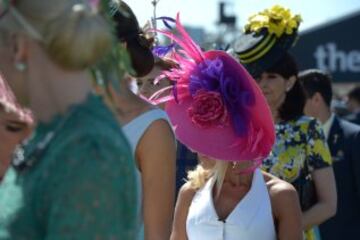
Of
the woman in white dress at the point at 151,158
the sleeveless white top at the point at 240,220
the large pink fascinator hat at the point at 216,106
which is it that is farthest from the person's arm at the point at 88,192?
the large pink fascinator hat at the point at 216,106

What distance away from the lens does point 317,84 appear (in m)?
6.51

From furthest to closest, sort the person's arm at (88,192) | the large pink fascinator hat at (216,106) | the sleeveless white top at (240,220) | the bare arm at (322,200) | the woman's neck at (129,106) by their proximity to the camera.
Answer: the bare arm at (322,200), the large pink fascinator hat at (216,106), the sleeveless white top at (240,220), the woman's neck at (129,106), the person's arm at (88,192)

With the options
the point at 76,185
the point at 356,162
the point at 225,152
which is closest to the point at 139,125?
the point at 225,152

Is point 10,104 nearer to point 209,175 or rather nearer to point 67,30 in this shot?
point 67,30

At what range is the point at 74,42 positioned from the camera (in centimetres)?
188

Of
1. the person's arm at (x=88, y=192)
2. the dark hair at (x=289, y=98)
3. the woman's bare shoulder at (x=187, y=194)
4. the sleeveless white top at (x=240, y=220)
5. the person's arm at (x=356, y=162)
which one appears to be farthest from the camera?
the person's arm at (x=356, y=162)

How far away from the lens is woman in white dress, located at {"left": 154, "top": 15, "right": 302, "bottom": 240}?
3628mm

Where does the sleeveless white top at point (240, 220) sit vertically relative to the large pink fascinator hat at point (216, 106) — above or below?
below

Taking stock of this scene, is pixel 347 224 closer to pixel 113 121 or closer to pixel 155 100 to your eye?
pixel 155 100

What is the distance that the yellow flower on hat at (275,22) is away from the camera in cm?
482

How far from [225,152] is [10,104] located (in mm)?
1247

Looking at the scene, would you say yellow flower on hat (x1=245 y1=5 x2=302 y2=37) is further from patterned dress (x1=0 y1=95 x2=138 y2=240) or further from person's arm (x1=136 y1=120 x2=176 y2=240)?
patterned dress (x1=0 y1=95 x2=138 y2=240)

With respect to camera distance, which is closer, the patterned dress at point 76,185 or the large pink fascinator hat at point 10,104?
the patterned dress at point 76,185

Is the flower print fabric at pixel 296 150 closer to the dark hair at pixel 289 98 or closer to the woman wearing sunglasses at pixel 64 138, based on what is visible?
the dark hair at pixel 289 98
